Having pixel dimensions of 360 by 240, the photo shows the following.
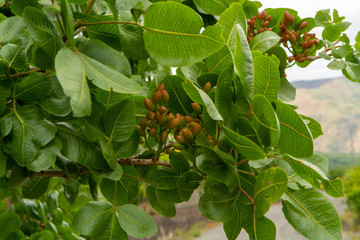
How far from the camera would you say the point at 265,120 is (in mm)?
354

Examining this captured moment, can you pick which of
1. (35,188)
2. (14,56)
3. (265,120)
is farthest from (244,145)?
(35,188)

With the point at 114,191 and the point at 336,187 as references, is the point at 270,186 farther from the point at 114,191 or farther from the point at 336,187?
the point at 114,191

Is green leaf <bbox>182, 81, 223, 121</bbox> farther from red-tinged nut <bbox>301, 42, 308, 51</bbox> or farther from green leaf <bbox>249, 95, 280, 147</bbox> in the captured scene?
red-tinged nut <bbox>301, 42, 308, 51</bbox>

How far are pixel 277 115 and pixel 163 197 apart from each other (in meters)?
0.21

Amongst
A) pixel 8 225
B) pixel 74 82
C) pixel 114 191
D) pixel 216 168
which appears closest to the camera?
pixel 74 82

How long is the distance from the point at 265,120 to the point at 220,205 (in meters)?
0.12

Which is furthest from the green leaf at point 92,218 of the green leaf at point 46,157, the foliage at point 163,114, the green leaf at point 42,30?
the green leaf at point 42,30

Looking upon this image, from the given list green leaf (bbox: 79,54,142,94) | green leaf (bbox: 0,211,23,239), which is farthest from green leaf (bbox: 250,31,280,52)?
green leaf (bbox: 0,211,23,239)

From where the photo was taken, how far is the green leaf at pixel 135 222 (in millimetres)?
446

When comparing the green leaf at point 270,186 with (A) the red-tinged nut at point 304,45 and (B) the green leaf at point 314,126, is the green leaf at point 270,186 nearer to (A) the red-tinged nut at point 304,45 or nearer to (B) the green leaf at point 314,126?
(B) the green leaf at point 314,126

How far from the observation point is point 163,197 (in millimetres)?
497

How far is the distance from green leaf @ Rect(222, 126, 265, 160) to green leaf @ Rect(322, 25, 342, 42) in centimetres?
41

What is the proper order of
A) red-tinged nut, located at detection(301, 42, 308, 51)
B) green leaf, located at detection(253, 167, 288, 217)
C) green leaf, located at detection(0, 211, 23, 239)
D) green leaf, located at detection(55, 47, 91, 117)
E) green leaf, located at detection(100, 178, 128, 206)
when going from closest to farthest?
green leaf, located at detection(55, 47, 91, 117), green leaf, located at detection(253, 167, 288, 217), green leaf, located at detection(100, 178, 128, 206), red-tinged nut, located at detection(301, 42, 308, 51), green leaf, located at detection(0, 211, 23, 239)

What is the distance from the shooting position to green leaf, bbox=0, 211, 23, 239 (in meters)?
0.73
